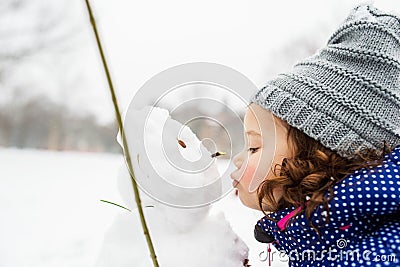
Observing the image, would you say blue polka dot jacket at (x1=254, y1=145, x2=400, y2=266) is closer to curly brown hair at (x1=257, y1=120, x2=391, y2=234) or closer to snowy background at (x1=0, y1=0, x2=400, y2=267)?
curly brown hair at (x1=257, y1=120, x2=391, y2=234)

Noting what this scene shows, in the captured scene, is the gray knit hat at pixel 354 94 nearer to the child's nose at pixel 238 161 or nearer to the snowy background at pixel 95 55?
the child's nose at pixel 238 161

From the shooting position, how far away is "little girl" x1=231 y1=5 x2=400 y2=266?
0.68 m

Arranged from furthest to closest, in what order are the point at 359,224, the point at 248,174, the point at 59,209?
the point at 59,209 < the point at 248,174 < the point at 359,224

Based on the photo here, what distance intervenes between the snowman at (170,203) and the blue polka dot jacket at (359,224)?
14cm

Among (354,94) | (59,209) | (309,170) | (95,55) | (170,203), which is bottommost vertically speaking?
(59,209)

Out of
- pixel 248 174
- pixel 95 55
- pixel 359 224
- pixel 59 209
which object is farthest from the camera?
pixel 95 55

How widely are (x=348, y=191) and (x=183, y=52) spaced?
109cm

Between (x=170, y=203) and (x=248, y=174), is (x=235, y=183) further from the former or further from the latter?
(x=170, y=203)

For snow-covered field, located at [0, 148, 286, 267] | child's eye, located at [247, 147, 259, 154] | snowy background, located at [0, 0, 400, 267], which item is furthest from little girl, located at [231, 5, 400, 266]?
snowy background, located at [0, 0, 400, 267]

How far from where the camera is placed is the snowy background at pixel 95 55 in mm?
1498

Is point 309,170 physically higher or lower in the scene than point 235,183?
higher

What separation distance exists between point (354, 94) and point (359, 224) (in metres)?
0.22

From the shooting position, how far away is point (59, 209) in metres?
1.27

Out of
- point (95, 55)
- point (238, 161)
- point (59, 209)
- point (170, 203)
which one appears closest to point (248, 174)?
point (238, 161)
